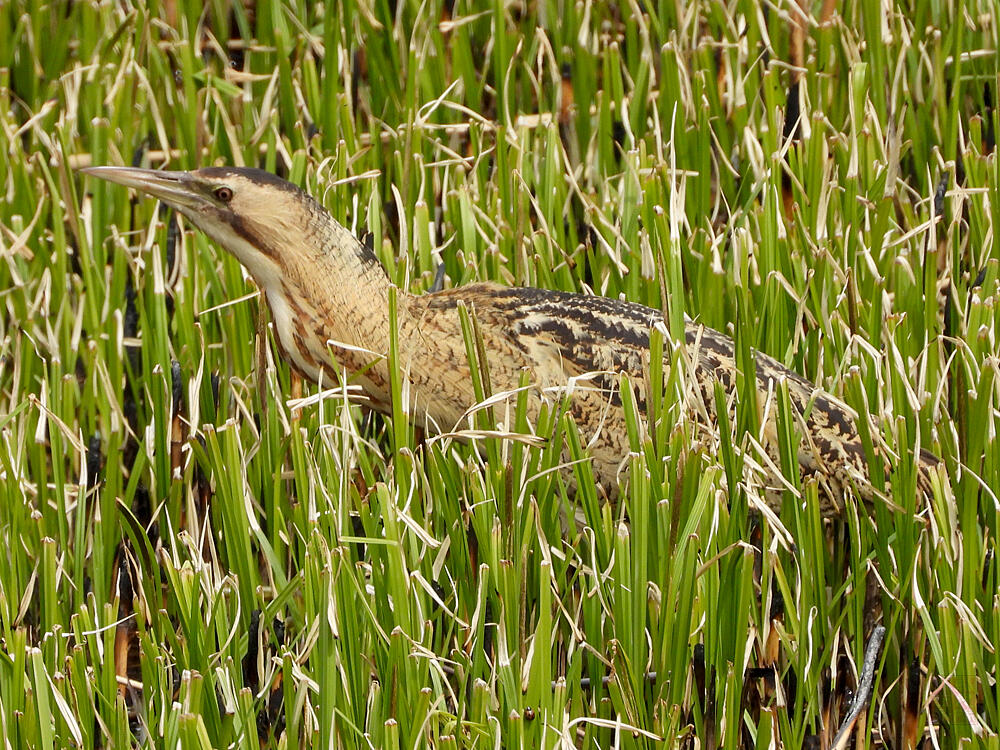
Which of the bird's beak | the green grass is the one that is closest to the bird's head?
the bird's beak

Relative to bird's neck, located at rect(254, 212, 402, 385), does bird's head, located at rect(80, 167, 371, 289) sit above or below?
above

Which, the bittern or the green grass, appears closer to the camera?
the green grass

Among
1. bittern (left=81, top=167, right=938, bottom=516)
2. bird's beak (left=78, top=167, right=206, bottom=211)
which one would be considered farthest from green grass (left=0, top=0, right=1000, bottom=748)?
bird's beak (left=78, top=167, right=206, bottom=211)

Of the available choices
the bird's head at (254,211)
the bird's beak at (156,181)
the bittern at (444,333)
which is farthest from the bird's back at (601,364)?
the bird's beak at (156,181)

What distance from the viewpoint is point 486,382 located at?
4.94 feet

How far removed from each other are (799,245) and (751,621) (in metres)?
0.60

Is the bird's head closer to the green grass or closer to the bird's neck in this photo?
the bird's neck

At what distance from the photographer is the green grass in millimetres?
1440

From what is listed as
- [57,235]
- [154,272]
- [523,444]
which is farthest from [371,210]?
[523,444]

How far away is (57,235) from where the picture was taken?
87.2 inches

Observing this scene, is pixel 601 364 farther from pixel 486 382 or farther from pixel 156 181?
pixel 156 181

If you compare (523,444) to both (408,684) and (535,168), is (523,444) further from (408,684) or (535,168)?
(535,168)

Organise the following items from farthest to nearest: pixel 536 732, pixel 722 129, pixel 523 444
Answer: pixel 722 129 < pixel 523 444 < pixel 536 732

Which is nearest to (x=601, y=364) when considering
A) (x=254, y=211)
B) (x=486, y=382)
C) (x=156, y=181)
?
(x=486, y=382)
